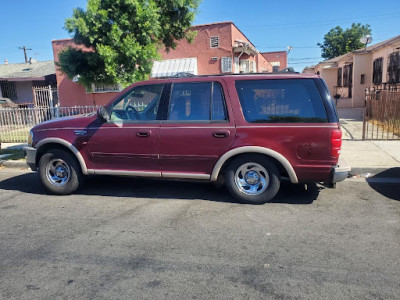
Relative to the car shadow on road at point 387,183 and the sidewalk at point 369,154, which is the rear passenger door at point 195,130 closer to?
the car shadow on road at point 387,183

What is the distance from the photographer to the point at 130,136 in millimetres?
5117

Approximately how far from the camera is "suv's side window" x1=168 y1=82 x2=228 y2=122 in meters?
4.91

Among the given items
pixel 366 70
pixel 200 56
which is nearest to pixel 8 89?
pixel 200 56

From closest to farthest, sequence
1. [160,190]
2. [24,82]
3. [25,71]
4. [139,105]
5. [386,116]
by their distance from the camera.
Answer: [139,105], [160,190], [386,116], [24,82], [25,71]

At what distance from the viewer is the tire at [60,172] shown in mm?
5465

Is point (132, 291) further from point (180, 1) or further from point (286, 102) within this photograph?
point (180, 1)

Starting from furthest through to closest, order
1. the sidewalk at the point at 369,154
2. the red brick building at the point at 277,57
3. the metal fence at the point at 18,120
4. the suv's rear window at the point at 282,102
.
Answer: the red brick building at the point at 277,57
the metal fence at the point at 18,120
the sidewalk at the point at 369,154
the suv's rear window at the point at 282,102

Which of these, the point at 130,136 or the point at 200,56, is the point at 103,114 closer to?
the point at 130,136

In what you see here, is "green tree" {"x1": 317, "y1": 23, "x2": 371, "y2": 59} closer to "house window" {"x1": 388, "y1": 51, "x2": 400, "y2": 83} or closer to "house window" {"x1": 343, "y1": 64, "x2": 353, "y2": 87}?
"house window" {"x1": 343, "y1": 64, "x2": 353, "y2": 87}

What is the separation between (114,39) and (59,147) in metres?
3.59

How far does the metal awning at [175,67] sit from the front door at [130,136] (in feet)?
40.7

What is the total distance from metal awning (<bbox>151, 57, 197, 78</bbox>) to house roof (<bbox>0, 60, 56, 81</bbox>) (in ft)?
25.4

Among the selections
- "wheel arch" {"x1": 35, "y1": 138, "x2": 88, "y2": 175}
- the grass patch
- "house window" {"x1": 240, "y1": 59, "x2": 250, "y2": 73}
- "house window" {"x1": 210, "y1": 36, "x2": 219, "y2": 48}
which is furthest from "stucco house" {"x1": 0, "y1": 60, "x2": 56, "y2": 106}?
"wheel arch" {"x1": 35, "y1": 138, "x2": 88, "y2": 175}

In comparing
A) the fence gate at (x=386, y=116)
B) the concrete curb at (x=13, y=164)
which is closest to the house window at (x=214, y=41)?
the fence gate at (x=386, y=116)
